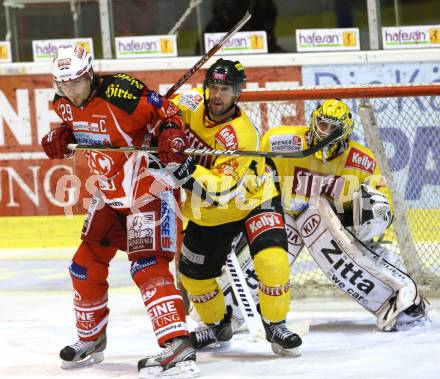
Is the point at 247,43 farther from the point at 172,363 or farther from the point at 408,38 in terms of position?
the point at 172,363

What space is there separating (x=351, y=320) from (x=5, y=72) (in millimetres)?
3529

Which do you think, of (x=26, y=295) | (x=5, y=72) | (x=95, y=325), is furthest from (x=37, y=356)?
(x=5, y=72)

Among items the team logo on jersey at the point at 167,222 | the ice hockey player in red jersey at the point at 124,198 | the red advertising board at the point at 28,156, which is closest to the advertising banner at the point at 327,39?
the red advertising board at the point at 28,156

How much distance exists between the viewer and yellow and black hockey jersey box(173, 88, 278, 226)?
4281 millimetres

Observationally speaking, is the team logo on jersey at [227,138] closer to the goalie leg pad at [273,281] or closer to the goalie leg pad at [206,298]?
the goalie leg pad at [273,281]

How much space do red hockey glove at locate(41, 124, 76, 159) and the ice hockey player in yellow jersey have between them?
0.49m

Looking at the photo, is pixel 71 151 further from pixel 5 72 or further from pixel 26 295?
pixel 5 72

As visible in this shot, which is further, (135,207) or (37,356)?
(37,356)

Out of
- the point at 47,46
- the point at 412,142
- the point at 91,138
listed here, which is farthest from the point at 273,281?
the point at 47,46

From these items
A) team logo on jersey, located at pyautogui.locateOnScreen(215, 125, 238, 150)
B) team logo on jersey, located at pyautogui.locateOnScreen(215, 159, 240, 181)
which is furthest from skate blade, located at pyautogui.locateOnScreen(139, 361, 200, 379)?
team logo on jersey, located at pyautogui.locateOnScreen(215, 125, 238, 150)

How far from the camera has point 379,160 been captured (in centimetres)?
550

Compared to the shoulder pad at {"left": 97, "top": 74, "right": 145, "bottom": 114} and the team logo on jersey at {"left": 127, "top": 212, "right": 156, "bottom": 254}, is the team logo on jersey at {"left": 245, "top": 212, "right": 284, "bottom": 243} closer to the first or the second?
the team logo on jersey at {"left": 127, "top": 212, "right": 156, "bottom": 254}

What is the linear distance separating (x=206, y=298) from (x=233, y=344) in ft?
0.83

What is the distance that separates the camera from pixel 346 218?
5.07 meters
